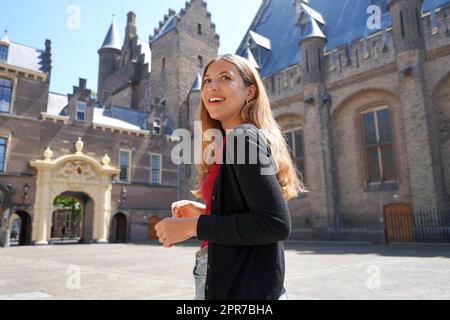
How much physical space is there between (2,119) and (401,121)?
23.0 metres

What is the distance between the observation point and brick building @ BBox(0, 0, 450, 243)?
15977 millimetres

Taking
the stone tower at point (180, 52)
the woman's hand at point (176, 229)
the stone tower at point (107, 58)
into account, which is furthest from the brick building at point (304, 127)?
the woman's hand at point (176, 229)

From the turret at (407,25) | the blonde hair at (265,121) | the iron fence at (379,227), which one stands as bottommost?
the iron fence at (379,227)

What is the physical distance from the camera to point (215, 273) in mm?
1312

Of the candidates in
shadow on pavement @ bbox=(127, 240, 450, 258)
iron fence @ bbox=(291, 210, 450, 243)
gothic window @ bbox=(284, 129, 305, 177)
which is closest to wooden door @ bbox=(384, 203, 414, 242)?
iron fence @ bbox=(291, 210, 450, 243)

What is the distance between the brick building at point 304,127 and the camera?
15977 millimetres

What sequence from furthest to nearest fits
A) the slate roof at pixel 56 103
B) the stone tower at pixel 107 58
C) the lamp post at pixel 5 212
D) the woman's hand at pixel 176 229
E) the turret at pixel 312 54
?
the stone tower at pixel 107 58 < the slate roof at pixel 56 103 < the turret at pixel 312 54 < the lamp post at pixel 5 212 < the woman's hand at pixel 176 229

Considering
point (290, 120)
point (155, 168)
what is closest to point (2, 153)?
point (155, 168)

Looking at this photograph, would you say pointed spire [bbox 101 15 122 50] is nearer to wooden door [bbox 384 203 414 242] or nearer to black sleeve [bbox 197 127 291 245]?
wooden door [bbox 384 203 414 242]

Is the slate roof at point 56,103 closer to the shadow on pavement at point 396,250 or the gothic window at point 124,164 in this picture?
the gothic window at point 124,164

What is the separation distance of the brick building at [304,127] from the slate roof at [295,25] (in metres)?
0.11

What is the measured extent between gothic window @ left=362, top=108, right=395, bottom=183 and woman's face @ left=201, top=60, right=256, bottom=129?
1833 centimetres

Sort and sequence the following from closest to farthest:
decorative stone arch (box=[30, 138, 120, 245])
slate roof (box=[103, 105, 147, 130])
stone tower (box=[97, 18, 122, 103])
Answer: decorative stone arch (box=[30, 138, 120, 245])
slate roof (box=[103, 105, 147, 130])
stone tower (box=[97, 18, 122, 103])

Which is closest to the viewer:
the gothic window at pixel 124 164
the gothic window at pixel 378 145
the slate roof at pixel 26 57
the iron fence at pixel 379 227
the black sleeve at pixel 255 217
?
the black sleeve at pixel 255 217
